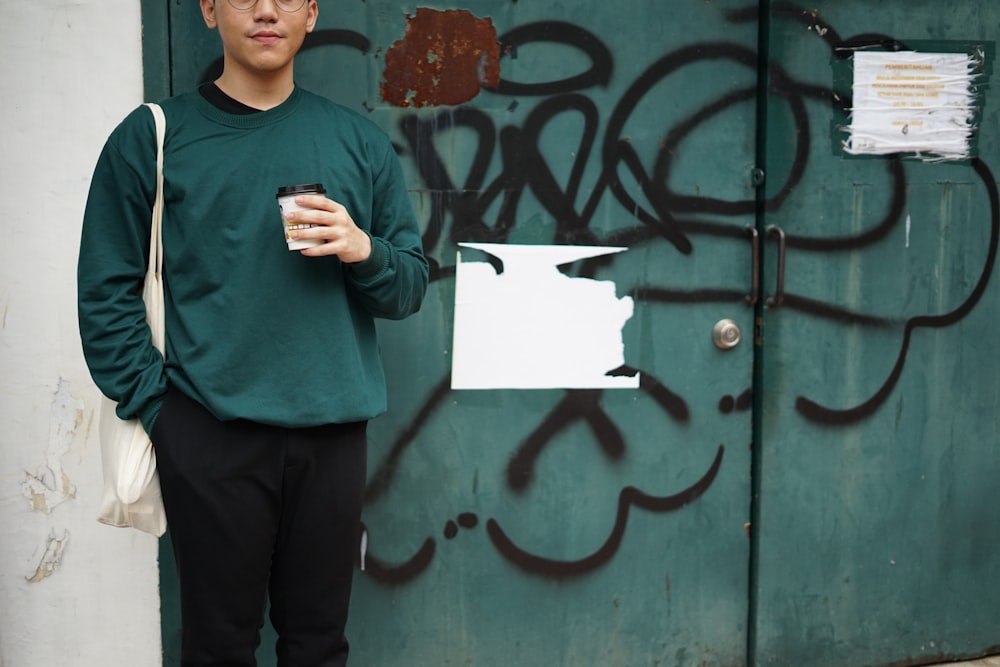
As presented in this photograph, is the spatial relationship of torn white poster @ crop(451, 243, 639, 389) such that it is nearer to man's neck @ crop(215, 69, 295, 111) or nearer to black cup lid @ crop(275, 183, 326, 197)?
man's neck @ crop(215, 69, 295, 111)

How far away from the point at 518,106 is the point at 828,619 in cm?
185

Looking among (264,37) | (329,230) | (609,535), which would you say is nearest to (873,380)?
(609,535)

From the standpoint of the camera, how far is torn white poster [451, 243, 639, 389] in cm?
324

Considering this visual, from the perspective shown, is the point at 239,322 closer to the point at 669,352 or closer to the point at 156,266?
the point at 156,266

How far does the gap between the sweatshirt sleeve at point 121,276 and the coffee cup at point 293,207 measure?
0.37 m

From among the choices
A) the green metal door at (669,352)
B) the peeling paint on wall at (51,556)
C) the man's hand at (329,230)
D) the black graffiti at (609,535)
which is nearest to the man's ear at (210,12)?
the green metal door at (669,352)

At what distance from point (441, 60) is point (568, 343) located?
0.87 meters

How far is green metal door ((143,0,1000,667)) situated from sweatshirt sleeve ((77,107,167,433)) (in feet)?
1.94

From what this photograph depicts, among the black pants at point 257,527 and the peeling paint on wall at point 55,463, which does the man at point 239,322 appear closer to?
the black pants at point 257,527

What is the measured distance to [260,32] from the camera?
2445 mm

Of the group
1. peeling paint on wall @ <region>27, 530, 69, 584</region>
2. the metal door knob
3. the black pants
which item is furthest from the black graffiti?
peeling paint on wall @ <region>27, 530, 69, 584</region>

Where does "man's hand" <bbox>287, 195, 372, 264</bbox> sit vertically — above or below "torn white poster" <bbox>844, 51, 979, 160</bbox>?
below

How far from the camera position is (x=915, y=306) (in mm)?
3588

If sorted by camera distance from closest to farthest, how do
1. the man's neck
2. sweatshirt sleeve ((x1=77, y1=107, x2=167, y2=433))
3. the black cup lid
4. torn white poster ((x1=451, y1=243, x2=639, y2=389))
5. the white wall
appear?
the black cup lid → sweatshirt sleeve ((x1=77, y1=107, x2=167, y2=433)) → the man's neck → the white wall → torn white poster ((x1=451, y1=243, x2=639, y2=389))
